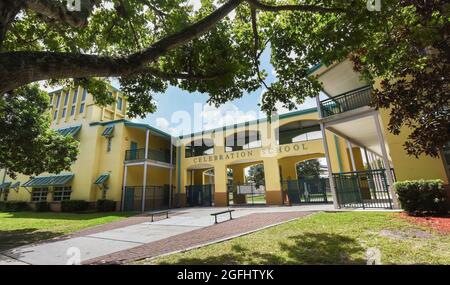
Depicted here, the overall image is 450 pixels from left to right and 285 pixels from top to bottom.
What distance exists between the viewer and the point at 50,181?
22.1 metres

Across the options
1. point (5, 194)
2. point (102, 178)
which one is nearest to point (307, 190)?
point (102, 178)

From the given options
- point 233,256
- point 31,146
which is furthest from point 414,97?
point 31,146

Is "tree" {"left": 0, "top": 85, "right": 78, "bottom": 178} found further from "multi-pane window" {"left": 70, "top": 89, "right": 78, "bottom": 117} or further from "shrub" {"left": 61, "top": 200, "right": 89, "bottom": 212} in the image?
"multi-pane window" {"left": 70, "top": 89, "right": 78, "bottom": 117}

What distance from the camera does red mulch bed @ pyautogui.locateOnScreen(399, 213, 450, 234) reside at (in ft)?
20.0

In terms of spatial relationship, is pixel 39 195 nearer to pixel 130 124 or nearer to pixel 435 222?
pixel 130 124

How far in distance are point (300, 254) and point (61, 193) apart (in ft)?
80.6

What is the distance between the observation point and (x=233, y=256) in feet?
16.3

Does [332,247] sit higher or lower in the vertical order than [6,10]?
lower

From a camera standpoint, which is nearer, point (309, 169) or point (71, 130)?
point (71, 130)

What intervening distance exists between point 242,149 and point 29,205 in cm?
2196

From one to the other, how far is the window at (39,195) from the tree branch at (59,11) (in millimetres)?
25343

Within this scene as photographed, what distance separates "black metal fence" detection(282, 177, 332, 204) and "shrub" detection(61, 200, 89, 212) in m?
17.1

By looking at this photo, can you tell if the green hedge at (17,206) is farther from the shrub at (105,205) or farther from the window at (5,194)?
the shrub at (105,205)

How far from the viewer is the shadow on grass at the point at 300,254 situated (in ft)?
14.7
